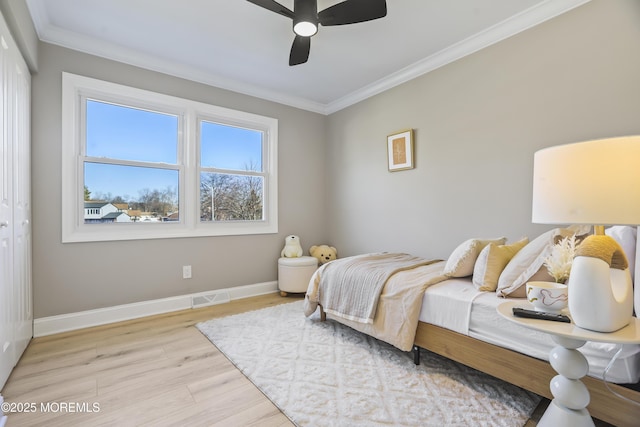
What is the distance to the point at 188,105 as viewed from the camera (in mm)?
3340

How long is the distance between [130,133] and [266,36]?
165 centimetres

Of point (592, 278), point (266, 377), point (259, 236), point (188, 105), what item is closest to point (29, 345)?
point (266, 377)

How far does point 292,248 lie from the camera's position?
3951 mm

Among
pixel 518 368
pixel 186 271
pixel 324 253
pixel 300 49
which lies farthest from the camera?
pixel 324 253

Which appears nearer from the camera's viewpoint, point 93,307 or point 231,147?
point 93,307

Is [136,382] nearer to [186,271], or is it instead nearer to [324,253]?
[186,271]

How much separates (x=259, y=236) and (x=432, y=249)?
203cm

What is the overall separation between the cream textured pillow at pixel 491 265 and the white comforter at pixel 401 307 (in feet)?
0.89

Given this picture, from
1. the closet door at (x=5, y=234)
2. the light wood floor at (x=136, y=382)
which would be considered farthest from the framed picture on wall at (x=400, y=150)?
the closet door at (x=5, y=234)

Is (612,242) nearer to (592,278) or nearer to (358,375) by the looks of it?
(592,278)

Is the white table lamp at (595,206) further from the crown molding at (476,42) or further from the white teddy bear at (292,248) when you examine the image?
the white teddy bear at (292,248)

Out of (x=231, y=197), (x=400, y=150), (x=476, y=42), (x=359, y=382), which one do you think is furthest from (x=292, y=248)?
(x=476, y=42)

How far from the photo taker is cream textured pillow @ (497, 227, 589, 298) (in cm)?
167

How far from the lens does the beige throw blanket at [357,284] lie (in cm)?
228
